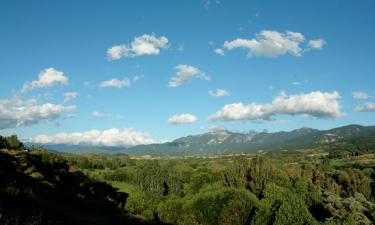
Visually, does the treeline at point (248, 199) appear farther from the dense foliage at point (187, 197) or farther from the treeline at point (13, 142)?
the treeline at point (13, 142)

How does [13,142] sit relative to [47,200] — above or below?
above

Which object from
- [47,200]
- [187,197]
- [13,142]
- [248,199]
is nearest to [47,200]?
[47,200]

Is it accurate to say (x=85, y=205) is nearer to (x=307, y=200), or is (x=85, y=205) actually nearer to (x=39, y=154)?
(x=39, y=154)

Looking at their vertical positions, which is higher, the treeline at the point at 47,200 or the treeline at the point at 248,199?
the treeline at the point at 47,200

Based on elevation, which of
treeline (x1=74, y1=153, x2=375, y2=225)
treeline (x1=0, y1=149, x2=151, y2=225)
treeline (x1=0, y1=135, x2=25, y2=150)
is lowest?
treeline (x1=74, y1=153, x2=375, y2=225)

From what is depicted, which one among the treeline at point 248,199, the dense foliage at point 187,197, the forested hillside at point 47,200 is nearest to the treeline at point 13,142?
the dense foliage at point 187,197

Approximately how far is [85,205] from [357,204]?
183ft

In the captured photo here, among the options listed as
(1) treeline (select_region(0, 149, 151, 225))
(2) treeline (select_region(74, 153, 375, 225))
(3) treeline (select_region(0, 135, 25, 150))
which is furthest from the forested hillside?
(3) treeline (select_region(0, 135, 25, 150))

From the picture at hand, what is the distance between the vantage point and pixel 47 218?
26.1 metres

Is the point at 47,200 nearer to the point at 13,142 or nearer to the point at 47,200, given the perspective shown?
the point at 47,200

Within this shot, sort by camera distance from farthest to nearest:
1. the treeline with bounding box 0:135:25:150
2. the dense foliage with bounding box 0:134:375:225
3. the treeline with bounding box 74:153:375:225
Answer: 1. the treeline with bounding box 0:135:25:150
2. the treeline with bounding box 74:153:375:225
3. the dense foliage with bounding box 0:134:375:225

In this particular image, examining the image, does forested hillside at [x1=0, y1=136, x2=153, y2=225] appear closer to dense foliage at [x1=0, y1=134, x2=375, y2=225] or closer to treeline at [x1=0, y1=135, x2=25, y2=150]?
dense foliage at [x1=0, y1=134, x2=375, y2=225]

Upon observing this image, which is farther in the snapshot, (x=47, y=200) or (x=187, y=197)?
(x=187, y=197)

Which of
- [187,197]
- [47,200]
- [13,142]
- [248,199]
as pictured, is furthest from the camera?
[13,142]
